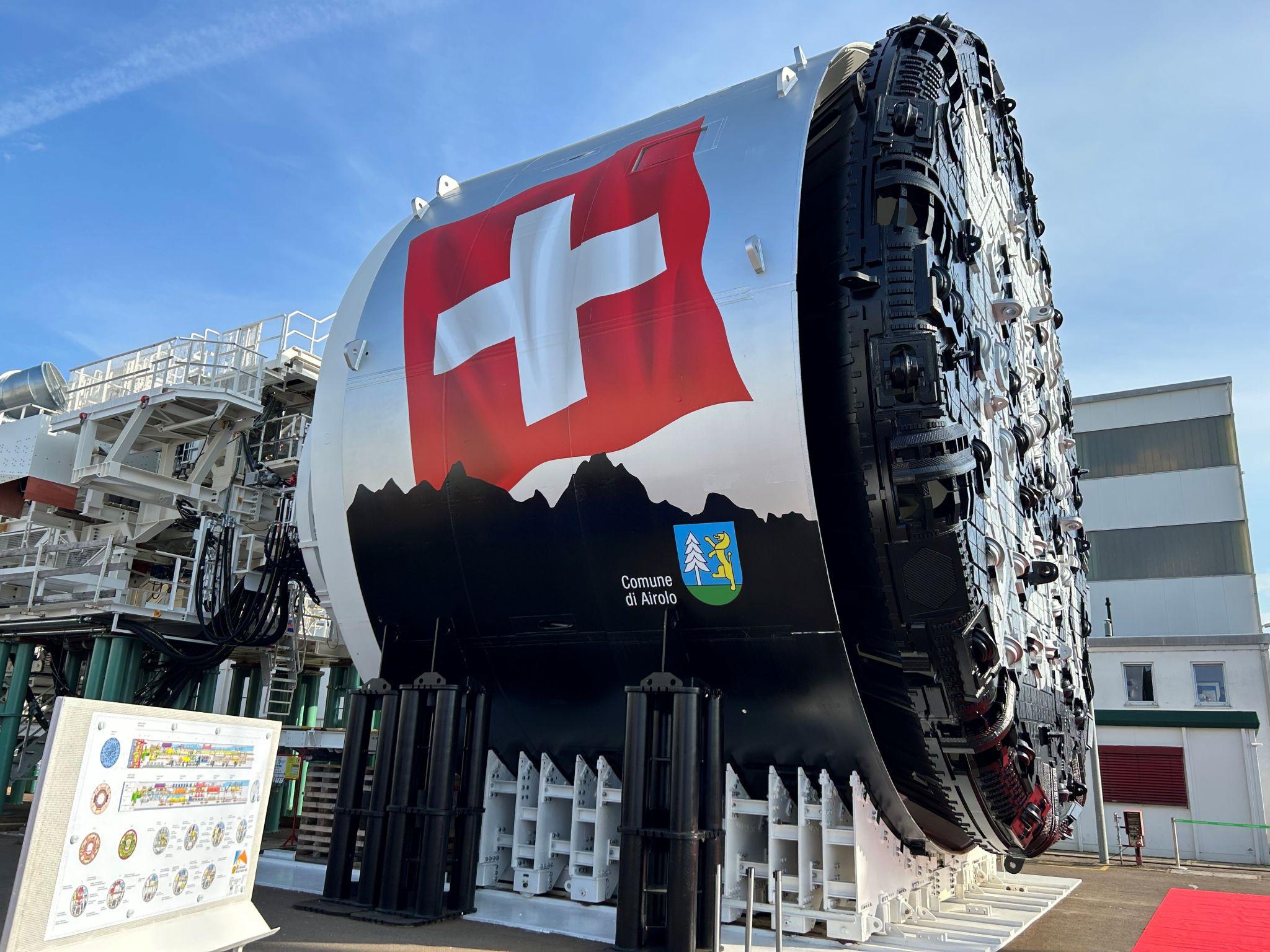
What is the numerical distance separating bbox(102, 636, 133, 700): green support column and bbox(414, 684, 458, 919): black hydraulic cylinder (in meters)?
9.58

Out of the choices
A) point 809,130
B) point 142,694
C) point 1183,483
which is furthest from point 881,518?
point 1183,483

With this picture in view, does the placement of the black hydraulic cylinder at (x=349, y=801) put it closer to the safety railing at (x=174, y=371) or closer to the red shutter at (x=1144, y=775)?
the safety railing at (x=174, y=371)

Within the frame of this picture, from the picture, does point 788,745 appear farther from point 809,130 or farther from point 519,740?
point 809,130

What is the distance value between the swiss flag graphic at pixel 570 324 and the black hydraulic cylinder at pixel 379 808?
8.40 feet

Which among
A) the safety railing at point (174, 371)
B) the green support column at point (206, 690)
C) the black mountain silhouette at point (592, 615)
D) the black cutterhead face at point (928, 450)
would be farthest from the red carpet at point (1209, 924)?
the safety railing at point (174, 371)

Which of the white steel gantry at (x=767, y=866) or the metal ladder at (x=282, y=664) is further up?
the metal ladder at (x=282, y=664)

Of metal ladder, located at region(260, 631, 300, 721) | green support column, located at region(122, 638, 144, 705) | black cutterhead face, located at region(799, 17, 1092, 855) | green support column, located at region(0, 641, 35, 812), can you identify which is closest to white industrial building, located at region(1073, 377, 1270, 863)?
black cutterhead face, located at region(799, 17, 1092, 855)

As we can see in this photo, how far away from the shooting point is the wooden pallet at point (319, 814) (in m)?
11.3

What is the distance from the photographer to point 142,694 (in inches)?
686

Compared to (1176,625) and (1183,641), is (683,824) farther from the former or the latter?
(1176,625)

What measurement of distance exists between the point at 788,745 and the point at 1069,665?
13.9 ft

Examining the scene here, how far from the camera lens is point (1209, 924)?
36.3 ft

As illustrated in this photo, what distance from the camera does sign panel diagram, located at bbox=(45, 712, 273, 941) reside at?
16.4 feet

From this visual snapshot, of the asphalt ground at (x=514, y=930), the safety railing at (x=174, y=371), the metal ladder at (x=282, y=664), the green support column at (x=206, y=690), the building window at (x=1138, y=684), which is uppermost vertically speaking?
the safety railing at (x=174, y=371)
